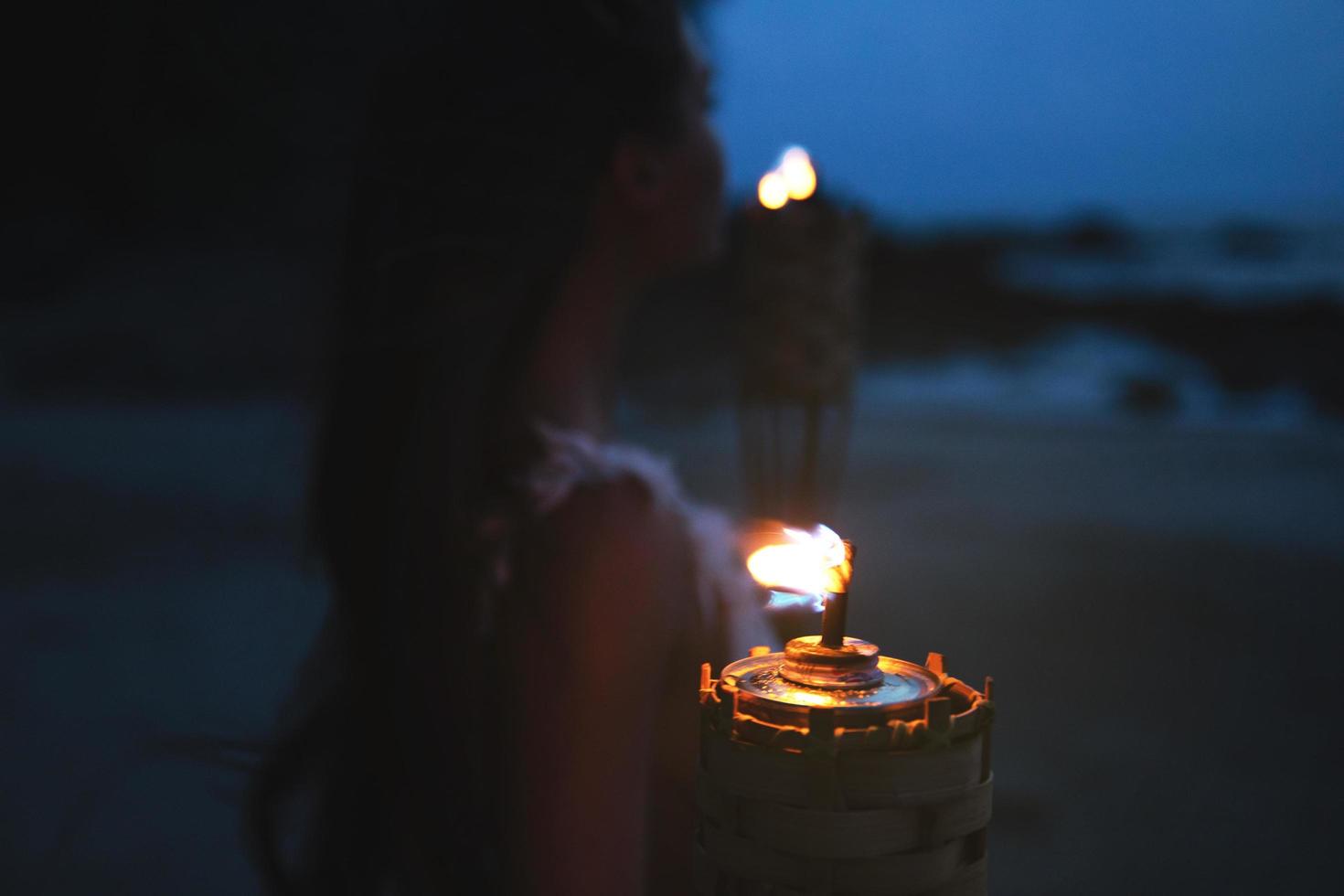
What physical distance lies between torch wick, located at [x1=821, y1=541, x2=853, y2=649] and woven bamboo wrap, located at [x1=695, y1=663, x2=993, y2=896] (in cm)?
5

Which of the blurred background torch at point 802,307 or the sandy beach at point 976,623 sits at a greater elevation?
the blurred background torch at point 802,307

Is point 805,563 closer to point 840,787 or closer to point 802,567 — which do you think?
point 802,567

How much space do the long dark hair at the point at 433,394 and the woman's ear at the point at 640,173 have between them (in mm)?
26

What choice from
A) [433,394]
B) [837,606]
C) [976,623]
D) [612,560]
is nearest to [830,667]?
[837,606]

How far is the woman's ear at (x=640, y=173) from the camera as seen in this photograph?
5.14 feet

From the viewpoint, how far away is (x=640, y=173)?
1584mm

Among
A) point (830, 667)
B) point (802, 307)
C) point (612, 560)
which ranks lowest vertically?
point (612, 560)

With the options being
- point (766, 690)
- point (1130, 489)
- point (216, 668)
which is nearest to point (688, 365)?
point (1130, 489)

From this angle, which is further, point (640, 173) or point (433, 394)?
point (640, 173)

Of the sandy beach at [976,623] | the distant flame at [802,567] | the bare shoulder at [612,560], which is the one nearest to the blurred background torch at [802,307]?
the bare shoulder at [612,560]

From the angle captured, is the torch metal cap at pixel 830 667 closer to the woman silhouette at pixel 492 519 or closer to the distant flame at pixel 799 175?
the woman silhouette at pixel 492 519

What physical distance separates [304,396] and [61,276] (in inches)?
561

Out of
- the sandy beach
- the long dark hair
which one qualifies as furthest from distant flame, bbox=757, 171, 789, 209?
the sandy beach

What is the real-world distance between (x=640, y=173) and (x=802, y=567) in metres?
1.14
